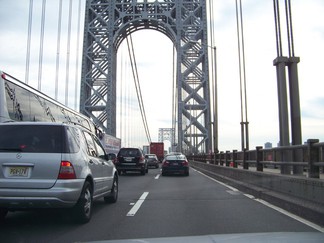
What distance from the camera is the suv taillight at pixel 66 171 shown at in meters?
6.56

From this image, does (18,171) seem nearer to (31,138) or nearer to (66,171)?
(31,138)

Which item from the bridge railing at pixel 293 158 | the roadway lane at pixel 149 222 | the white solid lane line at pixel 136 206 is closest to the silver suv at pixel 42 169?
the roadway lane at pixel 149 222

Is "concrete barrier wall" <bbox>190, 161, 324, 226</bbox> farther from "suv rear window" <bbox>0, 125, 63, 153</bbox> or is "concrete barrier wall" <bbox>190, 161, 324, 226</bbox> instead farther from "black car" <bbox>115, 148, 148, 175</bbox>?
"black car" <bbox>115, 148, 148, 175</bbox>

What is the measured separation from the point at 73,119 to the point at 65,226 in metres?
11.0

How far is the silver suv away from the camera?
6406mm

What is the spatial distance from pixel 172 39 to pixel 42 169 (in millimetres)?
57578

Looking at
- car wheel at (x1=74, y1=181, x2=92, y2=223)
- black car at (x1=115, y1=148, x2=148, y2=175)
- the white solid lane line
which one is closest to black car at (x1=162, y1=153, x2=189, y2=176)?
black car at (x1=115, y1=148, x2=148, y2=175)

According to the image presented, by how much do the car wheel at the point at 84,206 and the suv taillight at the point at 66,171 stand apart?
1.71 feet

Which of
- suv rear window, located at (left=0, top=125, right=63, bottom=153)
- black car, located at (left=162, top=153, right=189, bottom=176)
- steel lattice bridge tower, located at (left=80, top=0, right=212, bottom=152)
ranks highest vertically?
steel lattice bridge tower, located at (left=80, top=0, right=212, bottom=152)

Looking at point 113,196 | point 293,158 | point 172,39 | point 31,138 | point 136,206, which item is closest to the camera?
point 31,138

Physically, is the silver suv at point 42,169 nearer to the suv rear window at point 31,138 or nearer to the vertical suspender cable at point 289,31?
the suv rear window at point 31,138

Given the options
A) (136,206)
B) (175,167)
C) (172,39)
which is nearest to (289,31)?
(136,206)

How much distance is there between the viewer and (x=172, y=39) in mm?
62281

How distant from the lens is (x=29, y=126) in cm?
690
